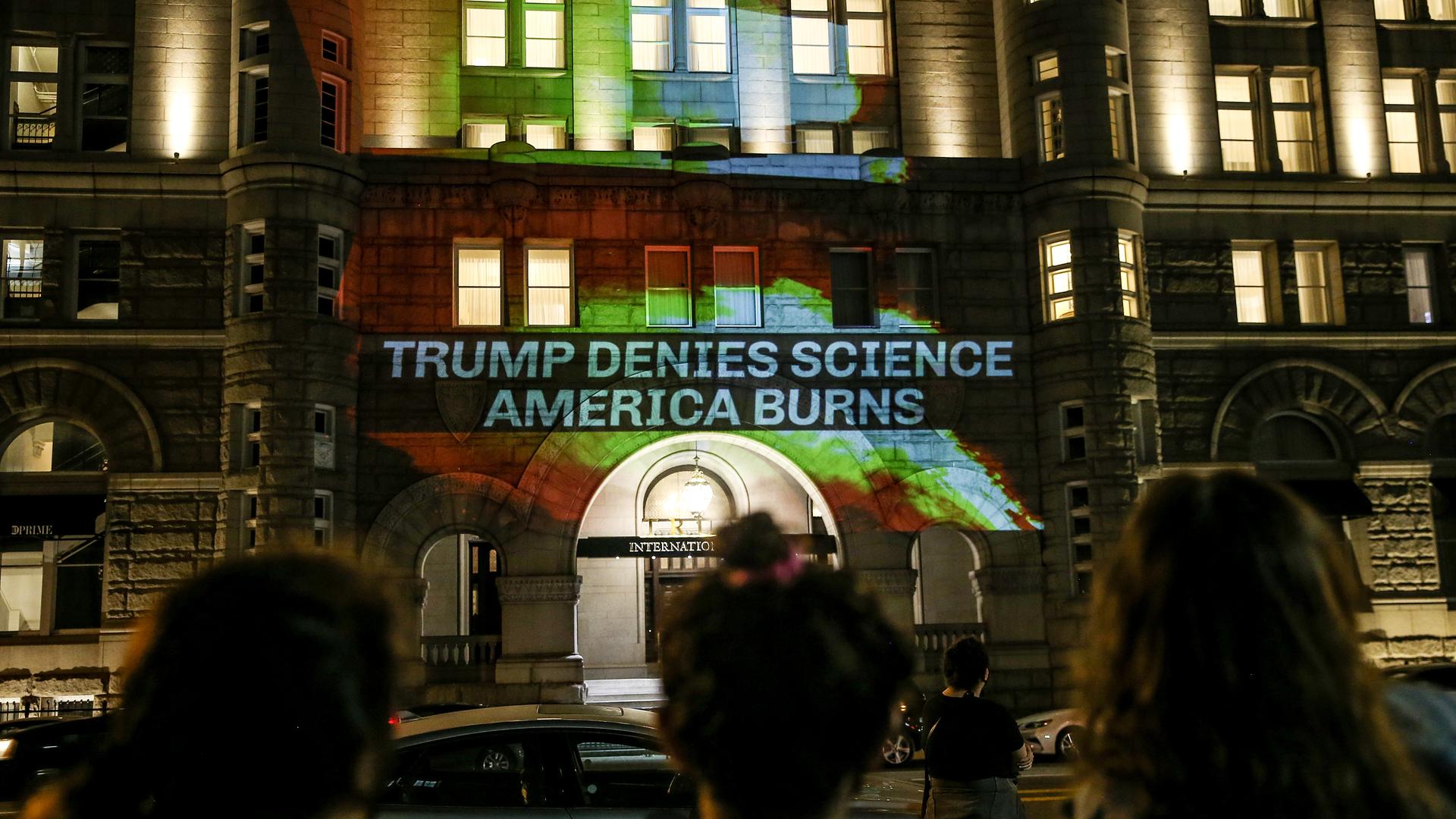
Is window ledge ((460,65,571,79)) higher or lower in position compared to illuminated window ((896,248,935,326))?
higher

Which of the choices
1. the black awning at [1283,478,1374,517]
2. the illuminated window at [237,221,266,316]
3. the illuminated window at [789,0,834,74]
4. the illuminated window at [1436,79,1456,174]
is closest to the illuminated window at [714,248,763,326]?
the illuminated window at [789,0,834,74]

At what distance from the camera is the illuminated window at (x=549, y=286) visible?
83.4 ft

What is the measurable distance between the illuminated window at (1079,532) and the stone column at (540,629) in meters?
9.59

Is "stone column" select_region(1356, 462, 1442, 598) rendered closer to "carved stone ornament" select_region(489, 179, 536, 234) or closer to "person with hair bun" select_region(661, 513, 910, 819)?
"carved stone ornament" select_region(489, 179, 536, 234)

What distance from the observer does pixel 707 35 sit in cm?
2728

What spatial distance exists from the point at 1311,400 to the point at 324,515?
19.9 metres

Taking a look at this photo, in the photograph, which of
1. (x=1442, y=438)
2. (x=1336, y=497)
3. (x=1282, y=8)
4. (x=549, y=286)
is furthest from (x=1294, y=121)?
(x=549, y=286)

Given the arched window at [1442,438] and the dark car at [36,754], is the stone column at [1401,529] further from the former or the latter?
the dark car at [36,754]

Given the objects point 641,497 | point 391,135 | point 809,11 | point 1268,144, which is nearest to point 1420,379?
point 1268,144

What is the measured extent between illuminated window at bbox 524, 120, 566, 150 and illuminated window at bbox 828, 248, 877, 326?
6120 millimetres

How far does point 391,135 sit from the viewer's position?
26172 mm

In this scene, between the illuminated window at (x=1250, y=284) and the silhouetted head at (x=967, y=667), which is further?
the illuminated window at (x=1250, y=284)

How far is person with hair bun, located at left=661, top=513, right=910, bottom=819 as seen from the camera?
272 centimetres

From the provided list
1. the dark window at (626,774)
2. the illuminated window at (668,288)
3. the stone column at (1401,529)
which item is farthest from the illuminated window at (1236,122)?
the dark window at (626,774)
